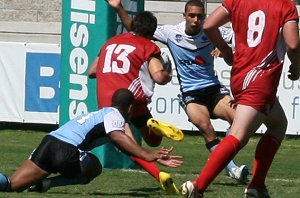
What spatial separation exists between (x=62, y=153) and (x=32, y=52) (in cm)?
924

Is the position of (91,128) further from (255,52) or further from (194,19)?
(194,19)

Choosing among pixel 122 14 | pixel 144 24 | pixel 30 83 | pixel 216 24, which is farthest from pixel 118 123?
pixel 30 83

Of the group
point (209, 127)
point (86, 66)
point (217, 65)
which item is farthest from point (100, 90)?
point (217, 65)

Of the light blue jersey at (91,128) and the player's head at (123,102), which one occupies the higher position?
the player's head at (123,102)

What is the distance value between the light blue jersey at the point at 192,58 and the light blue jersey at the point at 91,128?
8.10ft

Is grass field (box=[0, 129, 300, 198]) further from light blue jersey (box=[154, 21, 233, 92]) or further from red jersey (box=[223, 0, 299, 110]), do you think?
red jersey (box=[223, 0, 299, 110])

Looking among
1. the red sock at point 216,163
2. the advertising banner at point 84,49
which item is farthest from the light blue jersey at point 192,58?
the red sock at point 216,163

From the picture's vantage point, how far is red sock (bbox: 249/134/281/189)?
8984mm

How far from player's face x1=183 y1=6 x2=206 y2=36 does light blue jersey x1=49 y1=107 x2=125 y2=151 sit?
2.43 meters

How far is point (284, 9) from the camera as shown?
8.40 m

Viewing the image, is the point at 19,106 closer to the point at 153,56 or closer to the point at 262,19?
the point at 153,56

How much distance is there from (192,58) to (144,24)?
1186mm

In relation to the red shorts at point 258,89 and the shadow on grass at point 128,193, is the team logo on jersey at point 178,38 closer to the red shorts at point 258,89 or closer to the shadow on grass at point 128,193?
the shadow on grass at point 128,193

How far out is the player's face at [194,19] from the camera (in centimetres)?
1138
